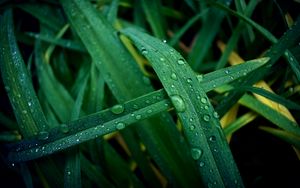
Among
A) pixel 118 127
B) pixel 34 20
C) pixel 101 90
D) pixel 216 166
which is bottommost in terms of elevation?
pixel 216 166

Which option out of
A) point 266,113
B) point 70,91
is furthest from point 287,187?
point 70,91

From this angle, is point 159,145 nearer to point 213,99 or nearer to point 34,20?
point 213,99

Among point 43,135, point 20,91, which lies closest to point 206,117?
point 43,135

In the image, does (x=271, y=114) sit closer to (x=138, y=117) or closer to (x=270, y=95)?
(x=270, y=95)

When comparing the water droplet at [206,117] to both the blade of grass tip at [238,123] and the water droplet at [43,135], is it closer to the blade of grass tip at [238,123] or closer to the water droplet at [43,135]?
the blade of grass tip at [238,123]

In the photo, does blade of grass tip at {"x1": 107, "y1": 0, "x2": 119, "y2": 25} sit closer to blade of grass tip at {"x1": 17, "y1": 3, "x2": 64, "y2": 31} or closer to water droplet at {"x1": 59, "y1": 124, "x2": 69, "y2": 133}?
blade of grass tip at {"x1": 17, "y1": 3, "x2": 64, "y2": 31}

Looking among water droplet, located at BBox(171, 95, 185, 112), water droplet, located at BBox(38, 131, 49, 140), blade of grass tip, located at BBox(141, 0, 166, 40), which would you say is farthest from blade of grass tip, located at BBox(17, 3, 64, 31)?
water droplet, located at BBox(171, 95, 185, 112)

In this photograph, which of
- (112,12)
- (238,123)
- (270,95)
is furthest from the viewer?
(112,12)
